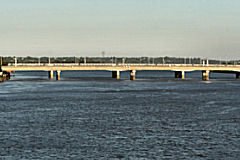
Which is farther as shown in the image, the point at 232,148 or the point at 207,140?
the point at 207,140

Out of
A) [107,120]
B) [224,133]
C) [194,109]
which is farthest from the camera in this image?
[194,109]

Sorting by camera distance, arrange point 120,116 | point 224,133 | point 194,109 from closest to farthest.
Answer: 1. point 224,133
2. point 120,116
3. point 194,109

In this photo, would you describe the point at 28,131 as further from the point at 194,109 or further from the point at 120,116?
the point at 194,109

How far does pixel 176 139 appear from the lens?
47.1 metres

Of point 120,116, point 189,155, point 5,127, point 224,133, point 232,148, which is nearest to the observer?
point 189,155

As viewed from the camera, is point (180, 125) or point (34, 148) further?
point (180, 125)

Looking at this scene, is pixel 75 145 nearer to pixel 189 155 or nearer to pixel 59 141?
pixel 59 141

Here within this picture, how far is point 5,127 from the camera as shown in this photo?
5434 cm

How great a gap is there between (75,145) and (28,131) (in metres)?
10.2

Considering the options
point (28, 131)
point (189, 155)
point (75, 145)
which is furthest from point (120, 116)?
point (189, 155)

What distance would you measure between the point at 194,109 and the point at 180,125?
2224 cm

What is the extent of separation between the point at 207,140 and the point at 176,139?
3157mm

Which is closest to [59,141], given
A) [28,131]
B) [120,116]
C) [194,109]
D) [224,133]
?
[28,131]

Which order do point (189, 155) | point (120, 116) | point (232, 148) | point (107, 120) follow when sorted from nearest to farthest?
point (189, 155), point (232, 148), point (107, 120), point (120, 116)
